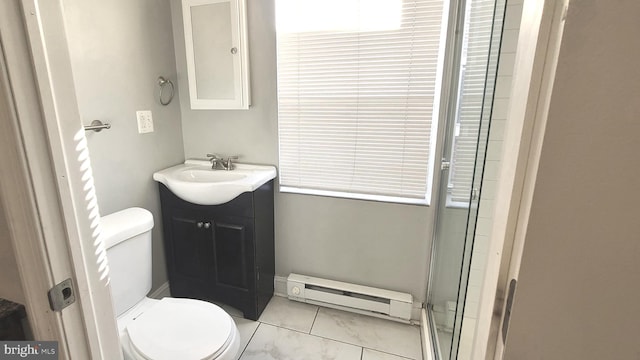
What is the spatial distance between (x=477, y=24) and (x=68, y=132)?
1.44 m

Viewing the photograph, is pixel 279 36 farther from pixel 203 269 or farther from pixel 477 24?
pixel 203 269

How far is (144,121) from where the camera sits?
1.74 m

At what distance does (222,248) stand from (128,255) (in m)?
0.51

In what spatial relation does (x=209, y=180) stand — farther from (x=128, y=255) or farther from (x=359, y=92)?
(x=359, y=92)

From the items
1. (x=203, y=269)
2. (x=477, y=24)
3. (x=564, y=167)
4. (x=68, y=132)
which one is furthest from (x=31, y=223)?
(x=477, y=24)

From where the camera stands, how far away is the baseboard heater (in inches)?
71.4

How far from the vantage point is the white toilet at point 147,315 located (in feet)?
3.75

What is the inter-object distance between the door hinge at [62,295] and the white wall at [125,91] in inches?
44.6

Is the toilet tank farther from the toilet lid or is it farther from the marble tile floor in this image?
the marble tile floor

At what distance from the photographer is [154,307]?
137cm

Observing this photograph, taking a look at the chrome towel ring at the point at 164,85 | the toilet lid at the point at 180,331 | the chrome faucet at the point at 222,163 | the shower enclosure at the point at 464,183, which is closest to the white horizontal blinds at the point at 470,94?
the shower enclosure at the point at 464,183

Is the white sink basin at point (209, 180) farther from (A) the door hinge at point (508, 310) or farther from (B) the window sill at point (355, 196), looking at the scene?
(A) the door hinge at point (508, 310)

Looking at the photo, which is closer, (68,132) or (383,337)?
(68,132)

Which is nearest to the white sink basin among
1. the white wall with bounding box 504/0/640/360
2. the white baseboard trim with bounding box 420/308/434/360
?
the white baseboard trim with bounding box 420/308/434/360
